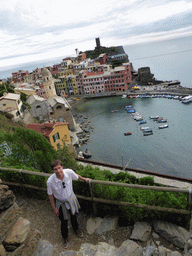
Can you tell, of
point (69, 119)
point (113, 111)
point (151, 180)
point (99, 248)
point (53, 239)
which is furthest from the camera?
point (113, 111)

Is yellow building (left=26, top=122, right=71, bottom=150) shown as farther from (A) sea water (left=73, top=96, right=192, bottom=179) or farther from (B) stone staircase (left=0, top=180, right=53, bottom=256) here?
(B) stone staircase (left=0, top=180, right=53, bottom=256)

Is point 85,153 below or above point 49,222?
below

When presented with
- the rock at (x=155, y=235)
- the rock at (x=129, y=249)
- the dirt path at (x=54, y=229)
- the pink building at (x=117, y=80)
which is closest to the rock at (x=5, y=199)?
the dirt path at (x=54, y=229)

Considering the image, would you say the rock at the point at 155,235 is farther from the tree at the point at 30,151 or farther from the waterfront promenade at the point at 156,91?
the waterfront promenade at the point at 156,91

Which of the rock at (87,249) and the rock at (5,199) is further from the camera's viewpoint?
the rock at (87,249)

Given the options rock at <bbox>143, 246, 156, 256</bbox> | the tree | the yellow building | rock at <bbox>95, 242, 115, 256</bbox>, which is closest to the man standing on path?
rock at <bbox>95, 242, 115, 256</bbox>

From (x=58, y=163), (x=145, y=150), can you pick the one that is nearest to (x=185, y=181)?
(x=145, y=150)

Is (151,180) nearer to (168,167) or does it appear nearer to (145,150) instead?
(168,167)
